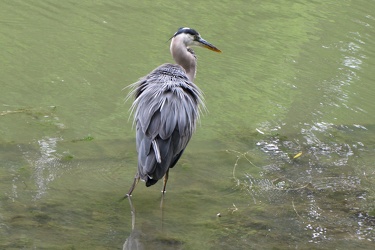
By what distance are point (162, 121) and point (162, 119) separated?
0.02 metres

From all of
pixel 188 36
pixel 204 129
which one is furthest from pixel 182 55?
pixel 204 129

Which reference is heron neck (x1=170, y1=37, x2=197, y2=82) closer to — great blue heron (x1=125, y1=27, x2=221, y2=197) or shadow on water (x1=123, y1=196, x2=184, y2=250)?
great blue heron (x1=125, y1=27, x2=221, y2=197)

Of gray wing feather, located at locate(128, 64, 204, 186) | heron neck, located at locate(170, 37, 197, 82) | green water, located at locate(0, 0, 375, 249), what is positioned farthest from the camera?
heron neck, located at locate(170, 37, 197, 82)

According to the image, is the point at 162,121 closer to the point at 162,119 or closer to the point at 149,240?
the point at 162,119

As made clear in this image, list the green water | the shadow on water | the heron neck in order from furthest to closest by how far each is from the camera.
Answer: the heron neck, the green water, the shadow on water

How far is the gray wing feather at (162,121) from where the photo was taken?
5.71m

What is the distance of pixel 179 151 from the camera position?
19.7 feet

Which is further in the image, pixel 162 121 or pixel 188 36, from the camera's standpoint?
pixel 188 36

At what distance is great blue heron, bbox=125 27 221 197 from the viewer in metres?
5.72

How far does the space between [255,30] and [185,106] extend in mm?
5238

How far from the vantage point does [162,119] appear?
585 centimetres

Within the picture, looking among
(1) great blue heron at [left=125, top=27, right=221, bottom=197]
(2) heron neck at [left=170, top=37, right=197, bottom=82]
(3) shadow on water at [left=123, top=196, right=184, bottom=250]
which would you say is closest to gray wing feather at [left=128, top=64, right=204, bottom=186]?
(1) great blue heron at [left=125, top=27, right=221, bottom=197]

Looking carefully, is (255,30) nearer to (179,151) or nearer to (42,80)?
(42,80)

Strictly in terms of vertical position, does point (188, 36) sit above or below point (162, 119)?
above
